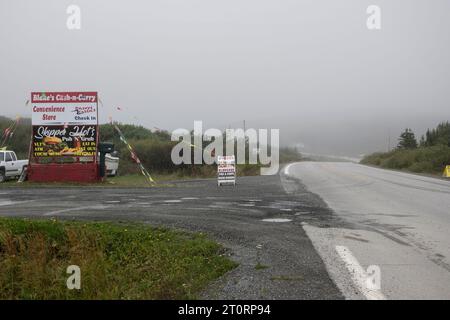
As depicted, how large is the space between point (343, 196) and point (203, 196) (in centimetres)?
497

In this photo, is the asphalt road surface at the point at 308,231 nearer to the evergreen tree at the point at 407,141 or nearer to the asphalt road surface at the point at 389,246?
the asphalt road surface at the point at 389,246

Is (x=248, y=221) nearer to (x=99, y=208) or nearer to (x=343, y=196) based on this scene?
(x=99, y=208)

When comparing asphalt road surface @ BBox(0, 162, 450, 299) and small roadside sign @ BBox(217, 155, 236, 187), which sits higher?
small roadside sign @ BBox(217, 155, 236, 187)

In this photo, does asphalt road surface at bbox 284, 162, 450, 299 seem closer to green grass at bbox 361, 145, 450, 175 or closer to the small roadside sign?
the small roadside sign

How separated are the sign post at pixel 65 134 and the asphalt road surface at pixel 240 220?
2.61 meters

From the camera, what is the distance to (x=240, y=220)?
429 inches

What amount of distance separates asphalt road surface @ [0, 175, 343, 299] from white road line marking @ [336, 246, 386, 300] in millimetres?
332

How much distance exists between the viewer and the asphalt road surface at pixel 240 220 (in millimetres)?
5891

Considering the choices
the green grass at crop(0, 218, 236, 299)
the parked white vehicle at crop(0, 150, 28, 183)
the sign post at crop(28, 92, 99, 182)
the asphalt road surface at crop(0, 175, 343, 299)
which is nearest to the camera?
the asphalt road surface at crop(0, 175, 343, 299)

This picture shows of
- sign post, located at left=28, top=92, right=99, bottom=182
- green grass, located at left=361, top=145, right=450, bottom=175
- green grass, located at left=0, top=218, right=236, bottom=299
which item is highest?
sign post, located at left=28, top=92, right=99, bottom=182

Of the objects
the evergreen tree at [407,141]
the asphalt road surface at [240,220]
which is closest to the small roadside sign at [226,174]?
the asphalt road surface at [240,220]

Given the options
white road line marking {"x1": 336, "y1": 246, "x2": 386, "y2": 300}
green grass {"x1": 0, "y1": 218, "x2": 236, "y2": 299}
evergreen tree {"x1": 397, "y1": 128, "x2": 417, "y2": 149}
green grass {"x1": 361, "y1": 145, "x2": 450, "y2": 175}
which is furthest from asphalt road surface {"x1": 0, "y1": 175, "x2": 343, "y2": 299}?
evergreen tree {"x1": 397, "y1": 128, "x2": 417, "y2": 149}

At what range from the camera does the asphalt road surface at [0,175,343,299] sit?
5891mm
